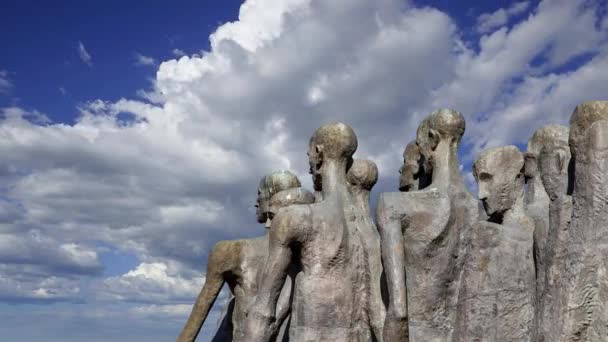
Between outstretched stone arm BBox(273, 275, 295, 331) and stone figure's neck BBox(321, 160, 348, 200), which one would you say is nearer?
stone figure's neck BBox(321, 160, 348, 200)

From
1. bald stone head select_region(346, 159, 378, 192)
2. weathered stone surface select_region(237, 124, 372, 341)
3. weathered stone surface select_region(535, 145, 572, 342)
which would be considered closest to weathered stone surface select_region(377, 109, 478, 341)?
weathered stone surface select_region(237, 124, 372, 341)

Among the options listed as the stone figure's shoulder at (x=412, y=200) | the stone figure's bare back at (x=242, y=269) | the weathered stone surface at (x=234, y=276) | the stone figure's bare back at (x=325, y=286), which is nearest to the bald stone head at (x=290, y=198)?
the weathered stone surface at (x=234, y=276)

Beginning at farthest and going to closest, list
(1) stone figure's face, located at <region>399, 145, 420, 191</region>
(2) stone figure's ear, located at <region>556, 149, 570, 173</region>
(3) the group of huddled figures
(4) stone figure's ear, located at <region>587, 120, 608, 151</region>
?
(1) stone figure's face, located at <region>399, 145, 420, 191</region> < (2) stone figure's ear, located at <region>556, 149, 570, 173</region> < (3) the group of huddled figures < (4) stone figure's ear, located at <region>587, 120, 608, 151</region>

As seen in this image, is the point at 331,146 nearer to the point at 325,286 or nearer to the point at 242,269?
the point at 325,286

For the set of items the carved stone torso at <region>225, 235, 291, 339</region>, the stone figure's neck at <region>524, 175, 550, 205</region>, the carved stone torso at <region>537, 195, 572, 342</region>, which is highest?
the stone figure's neck at <region>524, 175, 550, 205</region>

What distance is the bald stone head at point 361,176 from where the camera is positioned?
11719mm

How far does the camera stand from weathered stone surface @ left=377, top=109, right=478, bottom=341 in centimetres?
1005

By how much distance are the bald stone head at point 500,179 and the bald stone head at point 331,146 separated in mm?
2072

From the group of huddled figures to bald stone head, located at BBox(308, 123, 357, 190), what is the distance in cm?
2

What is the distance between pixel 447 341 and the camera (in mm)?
10102

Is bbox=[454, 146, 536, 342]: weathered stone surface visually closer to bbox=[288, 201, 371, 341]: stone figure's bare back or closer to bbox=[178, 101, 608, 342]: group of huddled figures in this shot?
bbox=[178, 101, 608, 342]: group of huddled figures

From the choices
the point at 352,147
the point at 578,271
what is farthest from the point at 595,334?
the point at 352,147

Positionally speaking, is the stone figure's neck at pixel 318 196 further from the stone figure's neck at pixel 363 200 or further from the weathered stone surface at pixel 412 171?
the weathered stone surface at pixel 412 171

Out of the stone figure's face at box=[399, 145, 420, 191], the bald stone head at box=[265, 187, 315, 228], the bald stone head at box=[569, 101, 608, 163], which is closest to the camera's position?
the bald stone head at box=[569, 101, 608, 163]
